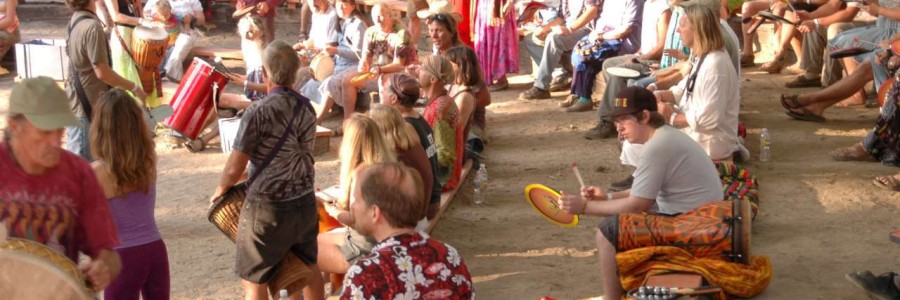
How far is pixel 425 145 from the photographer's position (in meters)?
6.60

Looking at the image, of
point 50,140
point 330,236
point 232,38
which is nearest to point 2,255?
point 50,140

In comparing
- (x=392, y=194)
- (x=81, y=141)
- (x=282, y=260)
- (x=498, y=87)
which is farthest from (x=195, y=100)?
(x=392, y=194)

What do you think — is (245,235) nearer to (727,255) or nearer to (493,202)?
(727,255)

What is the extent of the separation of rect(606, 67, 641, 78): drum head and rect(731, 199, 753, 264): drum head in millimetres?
3336

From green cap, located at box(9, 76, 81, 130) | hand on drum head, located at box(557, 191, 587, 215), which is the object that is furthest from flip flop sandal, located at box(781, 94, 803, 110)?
green cap, located at box(9, 76, 81, 130)

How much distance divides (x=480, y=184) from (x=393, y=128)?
2.25m

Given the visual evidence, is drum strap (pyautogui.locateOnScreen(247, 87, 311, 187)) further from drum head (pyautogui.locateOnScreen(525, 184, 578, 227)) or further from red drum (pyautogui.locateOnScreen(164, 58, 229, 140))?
red drum (pyautogui.locateOnScreen(164, 58, 229, 140))

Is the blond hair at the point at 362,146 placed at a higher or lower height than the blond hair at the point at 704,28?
lower

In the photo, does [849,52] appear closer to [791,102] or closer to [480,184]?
[791,102]

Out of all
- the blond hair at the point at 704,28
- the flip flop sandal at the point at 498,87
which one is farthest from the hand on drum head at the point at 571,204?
the flip flop sandal at the point at 498,87

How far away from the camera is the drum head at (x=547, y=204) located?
239 inches

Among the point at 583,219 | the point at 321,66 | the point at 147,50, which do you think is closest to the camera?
the point at 583,219

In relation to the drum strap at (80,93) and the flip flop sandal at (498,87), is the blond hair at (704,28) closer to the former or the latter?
the drum strap at (80,93)

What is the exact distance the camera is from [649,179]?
18.9 ft
